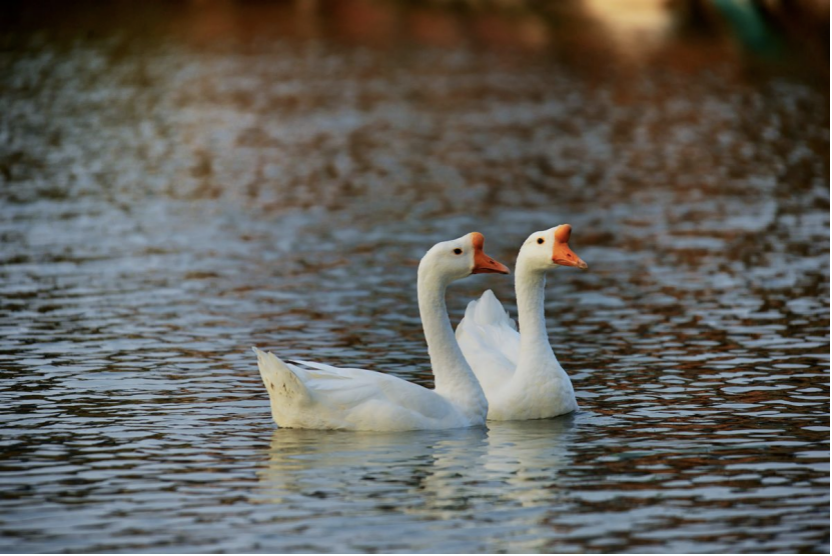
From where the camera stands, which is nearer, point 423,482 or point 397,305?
point 423,482

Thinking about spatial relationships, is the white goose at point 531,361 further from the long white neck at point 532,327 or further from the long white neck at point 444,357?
the long white neck at point 444,357

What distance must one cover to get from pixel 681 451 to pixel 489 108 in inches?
1361

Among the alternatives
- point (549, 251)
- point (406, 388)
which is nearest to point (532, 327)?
point (549, 251)

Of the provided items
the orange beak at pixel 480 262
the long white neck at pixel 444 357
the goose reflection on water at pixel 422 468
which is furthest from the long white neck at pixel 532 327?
the orange beak at pixel 480 262

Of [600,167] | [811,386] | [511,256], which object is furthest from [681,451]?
[600,167]

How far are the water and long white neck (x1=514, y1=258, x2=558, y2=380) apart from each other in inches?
19.7

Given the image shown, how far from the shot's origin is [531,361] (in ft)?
45.6

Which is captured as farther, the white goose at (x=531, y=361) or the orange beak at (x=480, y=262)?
the white goose at (x=531, y=361)

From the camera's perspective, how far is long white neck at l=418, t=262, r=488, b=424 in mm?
13336

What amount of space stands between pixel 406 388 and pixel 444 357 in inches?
22.5

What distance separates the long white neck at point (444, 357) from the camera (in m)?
13.3

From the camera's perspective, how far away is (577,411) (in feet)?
46.4

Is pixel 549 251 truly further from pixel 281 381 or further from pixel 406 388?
pixel 281 381

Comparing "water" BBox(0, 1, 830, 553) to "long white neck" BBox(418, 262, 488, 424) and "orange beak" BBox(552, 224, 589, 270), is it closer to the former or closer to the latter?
"long white neck" BBox(418, 262, 488, 424)
